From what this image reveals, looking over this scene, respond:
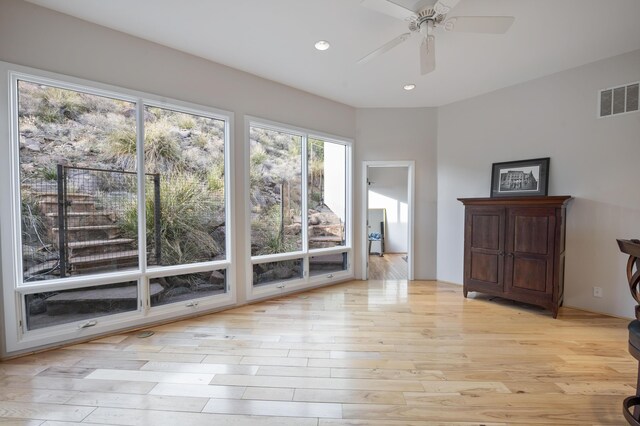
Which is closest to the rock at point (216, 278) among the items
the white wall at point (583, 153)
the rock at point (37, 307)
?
the rock at point (37, 307)

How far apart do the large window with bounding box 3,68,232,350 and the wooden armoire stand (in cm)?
332

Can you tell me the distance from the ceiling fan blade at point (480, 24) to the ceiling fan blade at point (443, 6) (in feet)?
0.31

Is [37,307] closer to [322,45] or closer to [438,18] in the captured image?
[322,45]

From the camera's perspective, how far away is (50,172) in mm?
2395

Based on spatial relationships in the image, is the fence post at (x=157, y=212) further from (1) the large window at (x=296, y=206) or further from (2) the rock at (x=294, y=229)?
(2) the rock at (x=294, y=229)

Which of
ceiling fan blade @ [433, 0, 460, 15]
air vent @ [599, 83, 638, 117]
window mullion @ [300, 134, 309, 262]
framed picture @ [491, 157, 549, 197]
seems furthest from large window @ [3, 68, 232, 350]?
air vent @ [599, 83, 638, 117]

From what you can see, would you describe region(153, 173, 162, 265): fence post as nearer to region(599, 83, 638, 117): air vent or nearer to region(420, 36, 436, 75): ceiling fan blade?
region(420, 36, 436, 75): ceiling fan blade

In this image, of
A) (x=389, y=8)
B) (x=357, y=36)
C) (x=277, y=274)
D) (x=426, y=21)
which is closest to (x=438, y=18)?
(x=426, y=21)

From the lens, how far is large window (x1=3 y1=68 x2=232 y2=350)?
2303 mm

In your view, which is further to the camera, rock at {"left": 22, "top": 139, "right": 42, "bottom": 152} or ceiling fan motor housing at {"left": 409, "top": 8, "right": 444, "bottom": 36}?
rock at {"left": 22, "top": 139, "right": 42, "bottom": 152}

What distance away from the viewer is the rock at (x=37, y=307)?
2312mm

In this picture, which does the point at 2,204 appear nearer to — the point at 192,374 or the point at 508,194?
the point at 192,374

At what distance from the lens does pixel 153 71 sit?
2.80m

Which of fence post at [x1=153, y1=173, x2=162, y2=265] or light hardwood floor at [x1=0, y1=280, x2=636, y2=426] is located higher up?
fence post at [x1=153, y1=173, x2=162, y2=265]
